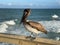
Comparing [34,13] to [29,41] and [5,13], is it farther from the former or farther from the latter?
[29,41]

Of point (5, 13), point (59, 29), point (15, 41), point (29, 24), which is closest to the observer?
point (15, 41)

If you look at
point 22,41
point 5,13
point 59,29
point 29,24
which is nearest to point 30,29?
point 29,24

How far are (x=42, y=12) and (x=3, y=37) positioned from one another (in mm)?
27353

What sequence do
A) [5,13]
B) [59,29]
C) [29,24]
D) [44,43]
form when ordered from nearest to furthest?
[44,43] < [29,24] < [59,29] < [5,13]

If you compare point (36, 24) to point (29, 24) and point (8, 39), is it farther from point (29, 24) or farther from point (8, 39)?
point (8, 39)

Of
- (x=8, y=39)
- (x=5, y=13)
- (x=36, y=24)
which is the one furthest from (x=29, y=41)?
(x=5, y=13)

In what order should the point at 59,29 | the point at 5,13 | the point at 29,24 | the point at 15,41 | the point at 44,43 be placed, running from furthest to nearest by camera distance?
1. the point at 5,13
2. the point at 59,29
3. the point at 29,24
4. the point at 15,41
5. the point at 44,43

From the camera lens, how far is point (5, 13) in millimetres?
27109

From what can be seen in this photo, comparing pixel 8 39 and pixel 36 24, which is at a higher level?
pixel 36 24

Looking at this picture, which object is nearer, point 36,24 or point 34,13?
point 36,24

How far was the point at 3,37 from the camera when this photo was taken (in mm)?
1541

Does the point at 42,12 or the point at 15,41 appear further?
the point at 42,12

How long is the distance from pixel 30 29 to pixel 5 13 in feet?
84.0

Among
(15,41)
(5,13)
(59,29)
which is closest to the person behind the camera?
(15,41)
